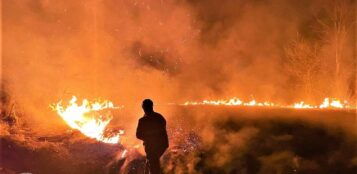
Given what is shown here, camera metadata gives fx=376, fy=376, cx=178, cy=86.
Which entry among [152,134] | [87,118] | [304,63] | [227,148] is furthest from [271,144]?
[304,63]

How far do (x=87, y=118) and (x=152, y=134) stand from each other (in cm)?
476

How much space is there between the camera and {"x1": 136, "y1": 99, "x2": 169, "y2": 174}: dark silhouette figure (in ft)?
19.7

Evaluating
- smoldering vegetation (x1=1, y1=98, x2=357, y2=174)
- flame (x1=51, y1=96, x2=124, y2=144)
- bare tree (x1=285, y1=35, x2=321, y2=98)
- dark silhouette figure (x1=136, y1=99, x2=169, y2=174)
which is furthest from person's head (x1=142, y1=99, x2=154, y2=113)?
bare tree (x1=285, y1=35, x2=321, y2=98)

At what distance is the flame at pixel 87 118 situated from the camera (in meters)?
9.61

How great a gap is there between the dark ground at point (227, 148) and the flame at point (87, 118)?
300mm

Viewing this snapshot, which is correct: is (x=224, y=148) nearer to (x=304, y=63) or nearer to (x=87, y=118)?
(x=87, y=118)

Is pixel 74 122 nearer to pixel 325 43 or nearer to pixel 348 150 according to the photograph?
pixel 348 150

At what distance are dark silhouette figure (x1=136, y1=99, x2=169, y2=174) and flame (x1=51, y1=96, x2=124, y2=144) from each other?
3401mm

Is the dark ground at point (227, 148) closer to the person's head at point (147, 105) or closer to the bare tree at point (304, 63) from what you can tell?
the person's head at point (147, 105)

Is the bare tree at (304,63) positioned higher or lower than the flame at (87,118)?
higher

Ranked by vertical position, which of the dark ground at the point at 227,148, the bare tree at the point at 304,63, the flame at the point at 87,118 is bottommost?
the dark ground at the point at 227,148

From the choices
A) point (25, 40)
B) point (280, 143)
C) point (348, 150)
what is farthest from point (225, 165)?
point (25, 40)

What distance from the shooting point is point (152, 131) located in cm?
604

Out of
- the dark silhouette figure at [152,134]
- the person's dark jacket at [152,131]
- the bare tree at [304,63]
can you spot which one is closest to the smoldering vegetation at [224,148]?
the dark silhouette figure at [152,134]
